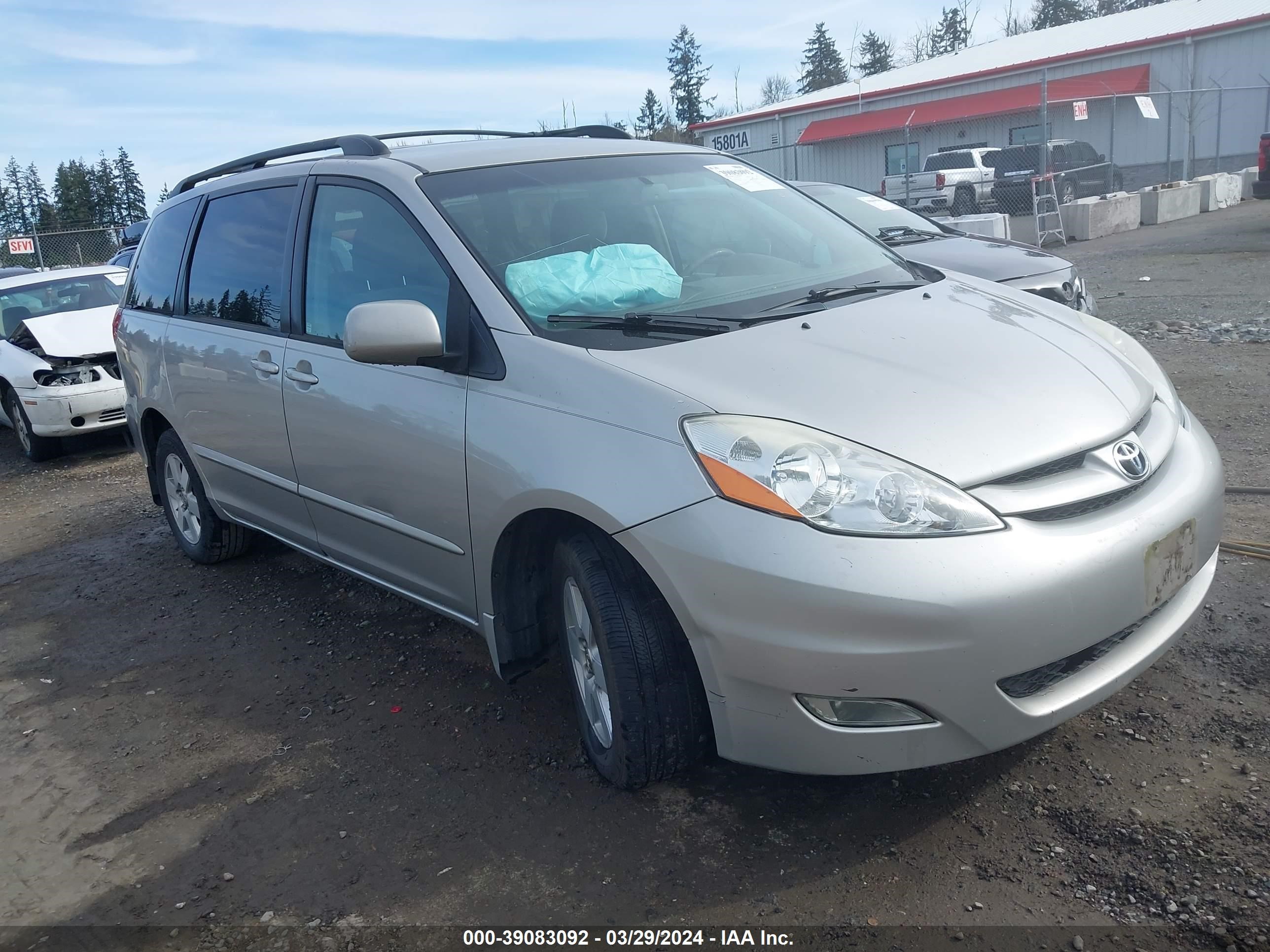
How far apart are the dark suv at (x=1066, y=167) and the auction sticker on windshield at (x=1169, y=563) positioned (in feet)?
73.8

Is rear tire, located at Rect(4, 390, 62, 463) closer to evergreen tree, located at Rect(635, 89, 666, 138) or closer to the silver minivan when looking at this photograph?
the silver minivan

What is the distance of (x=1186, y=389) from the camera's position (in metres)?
6.67

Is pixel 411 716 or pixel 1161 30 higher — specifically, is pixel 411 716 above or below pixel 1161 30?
below

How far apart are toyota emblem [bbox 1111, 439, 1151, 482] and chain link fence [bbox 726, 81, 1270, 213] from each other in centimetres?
Answer: 1953

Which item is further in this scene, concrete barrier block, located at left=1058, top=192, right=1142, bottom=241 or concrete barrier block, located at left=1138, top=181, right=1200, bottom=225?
concrete barrier block, located at left=1138, top=181, right=1200, bottom=225

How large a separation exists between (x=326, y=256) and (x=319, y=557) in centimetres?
122

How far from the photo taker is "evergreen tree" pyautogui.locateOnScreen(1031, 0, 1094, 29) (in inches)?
2726

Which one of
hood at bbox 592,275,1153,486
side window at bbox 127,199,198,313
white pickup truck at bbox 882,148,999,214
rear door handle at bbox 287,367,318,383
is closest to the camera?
hood at bbox 592,275,1153,486

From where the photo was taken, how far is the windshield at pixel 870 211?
805cm

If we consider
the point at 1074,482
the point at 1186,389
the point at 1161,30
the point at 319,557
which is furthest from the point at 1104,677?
the point at 1161,30

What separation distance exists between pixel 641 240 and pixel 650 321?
1.97 ft

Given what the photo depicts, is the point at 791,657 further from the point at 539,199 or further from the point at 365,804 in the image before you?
the point at 539,199

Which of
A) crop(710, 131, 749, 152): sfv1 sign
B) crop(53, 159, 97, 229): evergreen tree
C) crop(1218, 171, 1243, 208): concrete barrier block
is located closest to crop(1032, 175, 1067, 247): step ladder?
crop(1218, 171, 1243, 208): concrete barrier block

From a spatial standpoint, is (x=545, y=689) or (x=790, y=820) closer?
(x=790, y=820)
